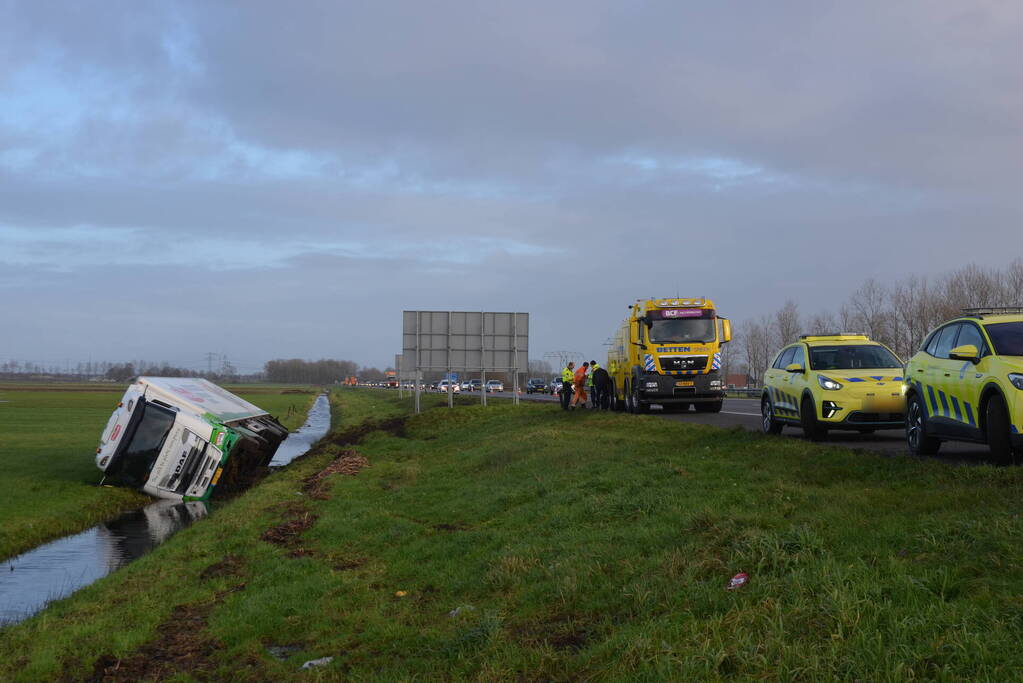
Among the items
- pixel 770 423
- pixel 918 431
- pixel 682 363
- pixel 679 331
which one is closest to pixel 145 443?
pixel 770 423

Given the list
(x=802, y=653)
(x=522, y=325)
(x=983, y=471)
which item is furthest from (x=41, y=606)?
(x=522, y=325)

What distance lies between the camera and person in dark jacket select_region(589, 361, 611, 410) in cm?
3105

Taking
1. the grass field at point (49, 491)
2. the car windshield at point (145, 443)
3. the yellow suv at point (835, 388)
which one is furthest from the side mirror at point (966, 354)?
the car windshield at point (145, 443)

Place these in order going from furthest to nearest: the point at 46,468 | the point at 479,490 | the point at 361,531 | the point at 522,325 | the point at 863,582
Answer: the point at 522,325 < the point at 46,468 < the point at 479,490 < the point at 361,531 < the point at 863,582

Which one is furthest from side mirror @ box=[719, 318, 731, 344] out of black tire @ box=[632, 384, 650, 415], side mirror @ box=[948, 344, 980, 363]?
side mirror @ box=[948, 344, 980, 363]

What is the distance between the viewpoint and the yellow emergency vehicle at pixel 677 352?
25.8 m

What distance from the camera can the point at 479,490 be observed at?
1499 cm

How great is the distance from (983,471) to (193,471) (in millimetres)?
18144

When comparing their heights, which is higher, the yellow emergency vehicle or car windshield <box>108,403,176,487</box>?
the yellow emergency vehicle

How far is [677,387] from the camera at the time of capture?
25.9m

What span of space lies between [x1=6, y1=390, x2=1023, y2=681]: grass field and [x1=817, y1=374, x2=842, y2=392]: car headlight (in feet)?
3.50

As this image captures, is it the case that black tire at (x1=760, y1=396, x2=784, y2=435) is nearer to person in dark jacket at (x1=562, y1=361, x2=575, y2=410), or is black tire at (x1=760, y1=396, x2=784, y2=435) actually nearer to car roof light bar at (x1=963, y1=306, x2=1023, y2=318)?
car roof light bar at (x1=963, y1=306, x2=1023, y2=318)

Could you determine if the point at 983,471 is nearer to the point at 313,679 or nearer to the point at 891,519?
the point at 891,519

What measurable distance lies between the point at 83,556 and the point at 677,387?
16.6m
